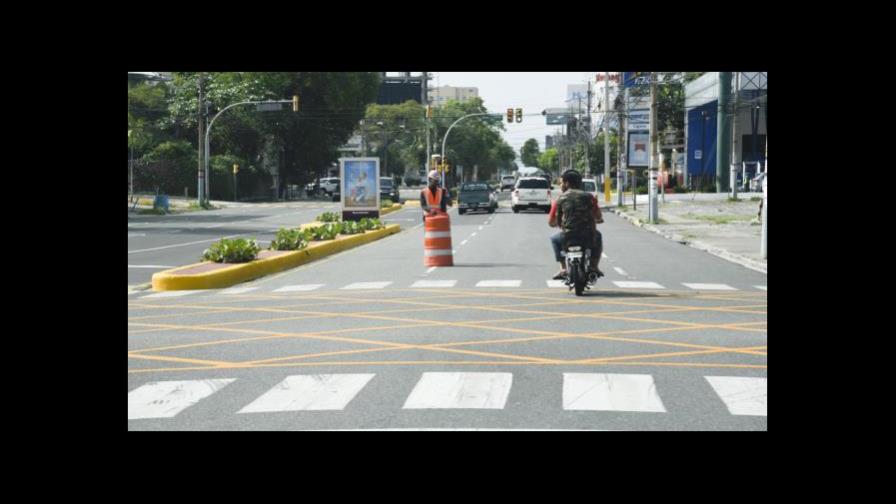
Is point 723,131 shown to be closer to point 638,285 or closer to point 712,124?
point 712,124

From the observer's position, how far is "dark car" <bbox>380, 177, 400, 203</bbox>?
78800 mm

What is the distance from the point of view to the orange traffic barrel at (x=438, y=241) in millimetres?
25719

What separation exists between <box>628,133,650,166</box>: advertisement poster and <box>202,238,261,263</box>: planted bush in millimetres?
35251

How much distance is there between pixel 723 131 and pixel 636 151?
28004mm

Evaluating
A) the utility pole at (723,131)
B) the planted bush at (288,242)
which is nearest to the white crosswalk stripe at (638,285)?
the planted bush at (288,242)

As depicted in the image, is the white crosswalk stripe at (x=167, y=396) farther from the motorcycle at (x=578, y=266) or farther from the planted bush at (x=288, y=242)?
the planted bush at (x=288, y=242)

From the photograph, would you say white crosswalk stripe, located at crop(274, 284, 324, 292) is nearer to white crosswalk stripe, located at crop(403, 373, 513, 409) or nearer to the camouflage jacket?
the camouflage jacket

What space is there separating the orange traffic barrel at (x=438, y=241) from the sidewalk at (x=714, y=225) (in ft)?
20.6

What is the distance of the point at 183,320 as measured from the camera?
1659 cm

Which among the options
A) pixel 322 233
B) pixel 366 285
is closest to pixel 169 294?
pixel 366 285

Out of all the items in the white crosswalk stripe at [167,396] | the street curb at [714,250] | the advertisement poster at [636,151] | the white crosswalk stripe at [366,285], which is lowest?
the white crosswalk stripe at [167,396]

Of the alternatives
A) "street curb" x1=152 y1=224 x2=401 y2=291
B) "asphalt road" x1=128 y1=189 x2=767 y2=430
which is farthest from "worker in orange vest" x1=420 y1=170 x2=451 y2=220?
"street curb" x1=152 y1=224 x2=401 y2=291
